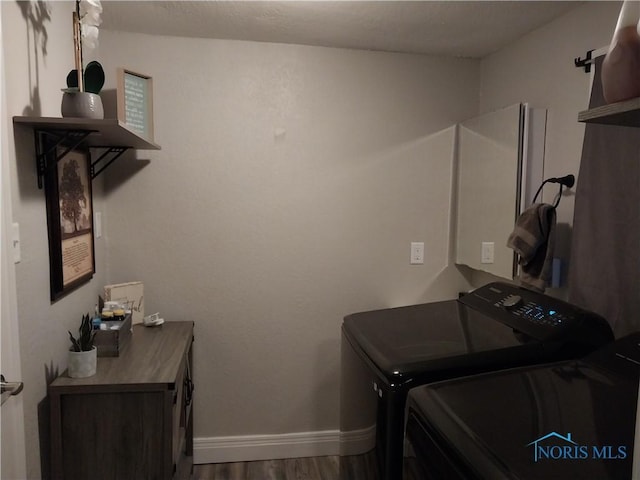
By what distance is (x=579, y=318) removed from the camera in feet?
4.63

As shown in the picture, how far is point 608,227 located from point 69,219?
1.98 meters

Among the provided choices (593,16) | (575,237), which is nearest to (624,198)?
(575,237)

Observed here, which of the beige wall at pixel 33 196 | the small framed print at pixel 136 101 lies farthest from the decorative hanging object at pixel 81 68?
the small framed print at pixel 136 101

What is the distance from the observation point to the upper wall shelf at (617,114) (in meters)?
0.88

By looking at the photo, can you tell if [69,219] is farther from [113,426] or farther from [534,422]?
[534,422]

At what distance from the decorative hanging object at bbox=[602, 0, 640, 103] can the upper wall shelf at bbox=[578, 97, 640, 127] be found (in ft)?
0.07

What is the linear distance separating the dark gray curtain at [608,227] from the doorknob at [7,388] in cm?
182

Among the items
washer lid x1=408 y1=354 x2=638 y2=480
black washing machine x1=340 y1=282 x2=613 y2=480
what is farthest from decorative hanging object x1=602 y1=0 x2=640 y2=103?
black washing machine x1=340 y1=282 x2=613 y2=480

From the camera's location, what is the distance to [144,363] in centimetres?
168

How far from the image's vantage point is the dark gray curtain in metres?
1.48

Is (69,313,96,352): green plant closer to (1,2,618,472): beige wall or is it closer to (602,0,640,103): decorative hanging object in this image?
(1,2,618,472): beige wall

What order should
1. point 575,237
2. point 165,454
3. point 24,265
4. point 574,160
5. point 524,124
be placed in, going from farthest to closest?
1. point 524,124
2. point 574,160
3. point 575,237
4. point 165,454
5. point 24,265

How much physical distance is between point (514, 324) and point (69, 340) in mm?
1645

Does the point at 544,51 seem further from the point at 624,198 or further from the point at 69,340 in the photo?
the point at 69,340
